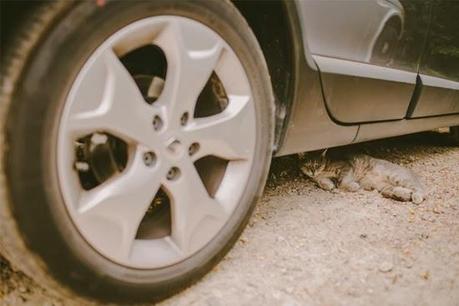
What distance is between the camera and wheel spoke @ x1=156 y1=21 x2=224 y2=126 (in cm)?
104

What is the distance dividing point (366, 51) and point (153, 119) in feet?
3.61

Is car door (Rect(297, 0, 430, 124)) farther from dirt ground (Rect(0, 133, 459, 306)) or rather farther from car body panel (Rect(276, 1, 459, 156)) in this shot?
dirt ground (Rect(0, 133, 459, 306))

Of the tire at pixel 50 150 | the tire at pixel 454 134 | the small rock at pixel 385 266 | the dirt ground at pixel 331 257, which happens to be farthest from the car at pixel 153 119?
the tire at pixel 454 134

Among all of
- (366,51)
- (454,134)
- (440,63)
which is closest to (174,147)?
(366,51)

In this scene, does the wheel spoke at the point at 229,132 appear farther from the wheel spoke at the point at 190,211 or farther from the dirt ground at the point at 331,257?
the dirt ground at the point at 331,257

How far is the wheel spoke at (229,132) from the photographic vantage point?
3.79 feet

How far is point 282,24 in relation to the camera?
130 centimetres

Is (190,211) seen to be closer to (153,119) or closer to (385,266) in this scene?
(153,119)

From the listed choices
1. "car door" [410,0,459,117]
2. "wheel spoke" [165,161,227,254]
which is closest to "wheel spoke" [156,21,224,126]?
"wheel spoke" [165,161,227,254]

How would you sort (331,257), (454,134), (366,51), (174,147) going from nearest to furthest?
(174,147)
(331,257)
(366,51)
(454,134)

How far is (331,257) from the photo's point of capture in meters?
1.47

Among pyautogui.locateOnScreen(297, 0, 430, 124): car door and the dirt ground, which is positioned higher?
pyautogui.locateOnScreen(297, 0, 430, 124): car door

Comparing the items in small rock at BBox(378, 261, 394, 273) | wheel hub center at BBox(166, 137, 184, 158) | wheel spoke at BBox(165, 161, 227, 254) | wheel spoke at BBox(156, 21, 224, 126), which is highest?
wheel spoke at BBox(156, 21, 224, 126)

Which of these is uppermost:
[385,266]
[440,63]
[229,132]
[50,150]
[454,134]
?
[50,150]
